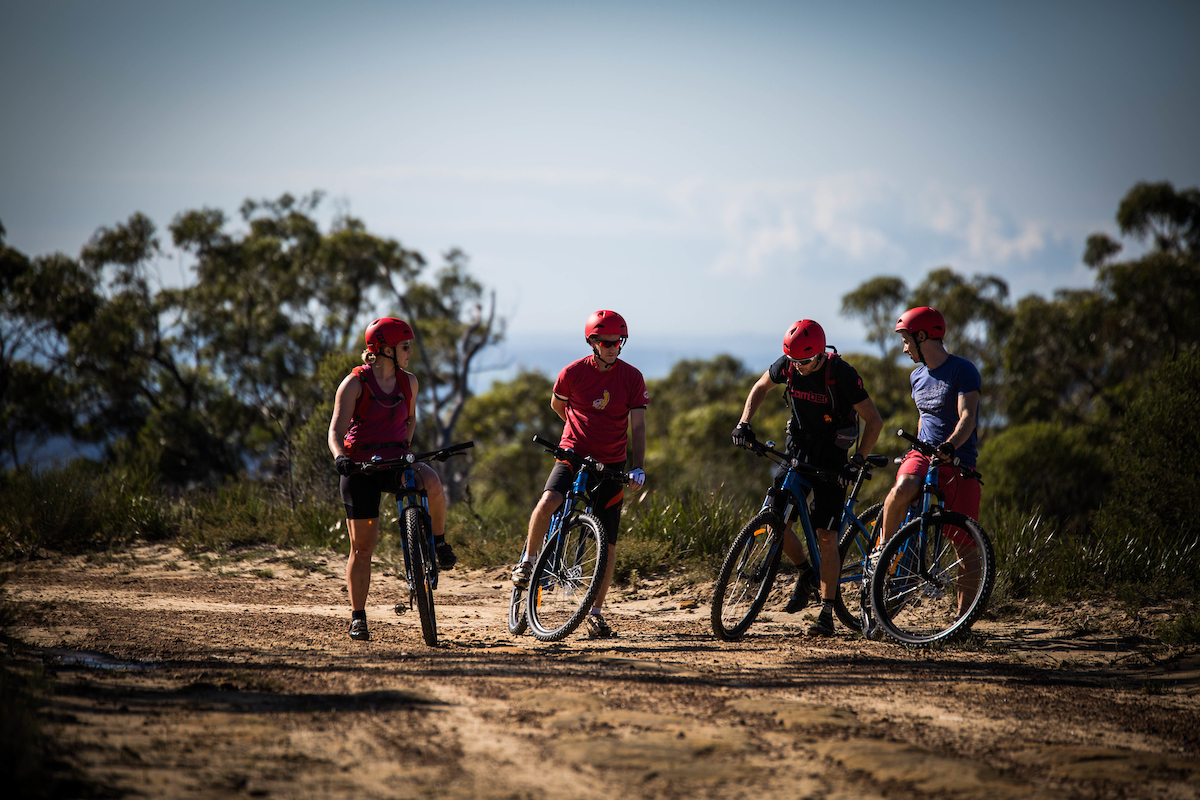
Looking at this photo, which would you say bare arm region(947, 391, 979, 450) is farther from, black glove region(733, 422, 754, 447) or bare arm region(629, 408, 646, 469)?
bare arm region(629, 408, 646, 469)

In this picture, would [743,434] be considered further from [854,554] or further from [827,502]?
[854,554]

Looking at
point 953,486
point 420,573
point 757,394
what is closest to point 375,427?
point 420,573

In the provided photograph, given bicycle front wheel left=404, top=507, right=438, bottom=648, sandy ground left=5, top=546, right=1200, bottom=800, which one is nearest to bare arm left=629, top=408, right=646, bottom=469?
sandy ground left=5, top=546, right=1200, bottom=800

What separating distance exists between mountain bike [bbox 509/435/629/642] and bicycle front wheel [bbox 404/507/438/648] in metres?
0.60

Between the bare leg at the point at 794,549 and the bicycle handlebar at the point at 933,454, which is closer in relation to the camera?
the bicycle handlebar at the point at 933,454

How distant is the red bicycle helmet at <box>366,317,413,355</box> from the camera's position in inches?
217

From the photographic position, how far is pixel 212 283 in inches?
1300

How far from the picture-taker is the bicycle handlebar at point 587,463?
5562mm

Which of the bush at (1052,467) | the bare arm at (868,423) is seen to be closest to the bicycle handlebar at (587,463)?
the bare arm at (868,423)

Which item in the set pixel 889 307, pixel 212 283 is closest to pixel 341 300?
pixel 212 283

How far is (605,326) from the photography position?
563cm

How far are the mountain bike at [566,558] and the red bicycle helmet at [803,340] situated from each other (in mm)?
1302

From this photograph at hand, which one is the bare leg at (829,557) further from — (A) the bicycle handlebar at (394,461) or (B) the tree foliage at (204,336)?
(B) the tree foliage at (204,336)

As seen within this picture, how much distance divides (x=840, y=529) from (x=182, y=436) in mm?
27831
